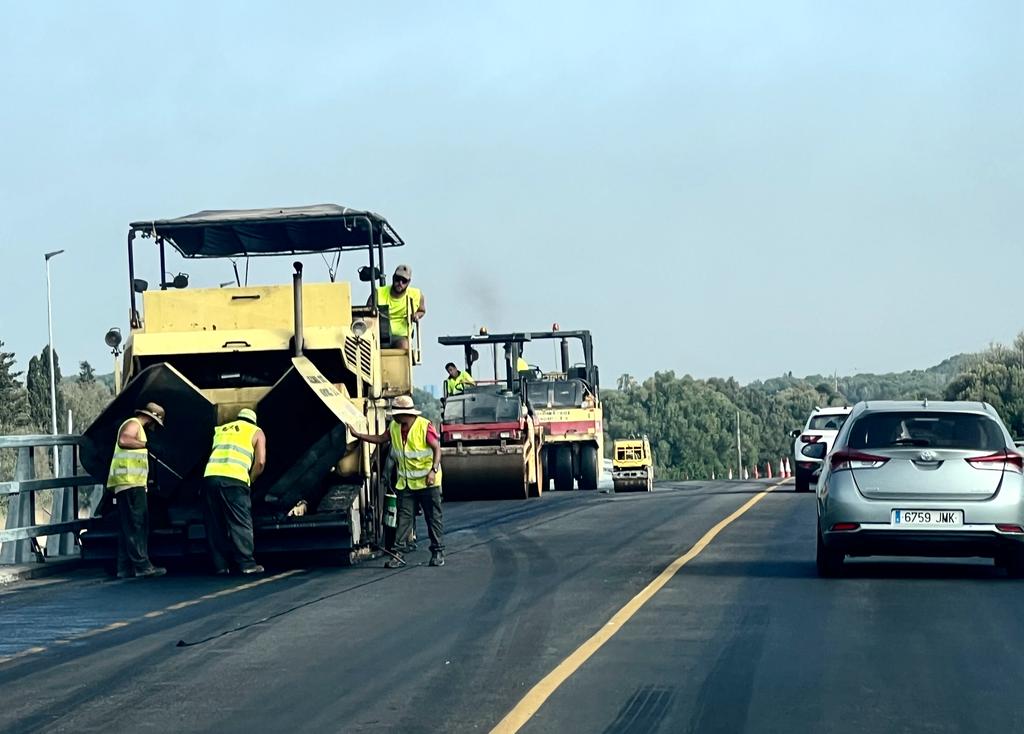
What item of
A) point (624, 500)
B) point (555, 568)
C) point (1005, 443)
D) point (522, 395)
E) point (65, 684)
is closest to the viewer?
point (65, 684)

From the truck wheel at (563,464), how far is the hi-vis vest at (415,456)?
21946 millimetres

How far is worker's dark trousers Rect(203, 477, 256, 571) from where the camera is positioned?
16.2 m

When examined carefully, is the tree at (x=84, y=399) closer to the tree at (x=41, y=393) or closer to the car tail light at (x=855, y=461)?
the tree at (x=41, y=393)

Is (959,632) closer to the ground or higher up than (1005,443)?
closer to the ground

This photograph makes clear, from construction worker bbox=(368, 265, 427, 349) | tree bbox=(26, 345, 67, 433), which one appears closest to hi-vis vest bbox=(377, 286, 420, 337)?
construction worker bbox=(368, 265, 427, 349)

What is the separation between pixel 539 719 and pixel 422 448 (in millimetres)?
8510

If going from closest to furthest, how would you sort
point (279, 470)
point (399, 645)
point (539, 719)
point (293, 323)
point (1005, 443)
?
point (539, 719), point (399, 645), point (1005, 443), point (279, 470), point (293, 323)

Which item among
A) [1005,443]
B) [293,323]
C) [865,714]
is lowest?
[865,714]

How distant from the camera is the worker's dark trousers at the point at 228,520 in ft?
53.0

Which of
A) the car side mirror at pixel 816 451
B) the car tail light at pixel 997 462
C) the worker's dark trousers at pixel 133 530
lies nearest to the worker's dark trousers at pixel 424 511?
the worker's dark trousers at pixel 133 530

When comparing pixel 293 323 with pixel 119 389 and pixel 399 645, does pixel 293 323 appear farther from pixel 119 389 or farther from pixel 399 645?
pixel 399 645

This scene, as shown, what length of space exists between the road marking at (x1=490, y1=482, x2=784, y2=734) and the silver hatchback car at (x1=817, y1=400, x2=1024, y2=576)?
1.68 m

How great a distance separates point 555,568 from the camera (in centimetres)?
1581

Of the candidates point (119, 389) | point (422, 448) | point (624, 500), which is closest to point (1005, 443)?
point (422, 448)
